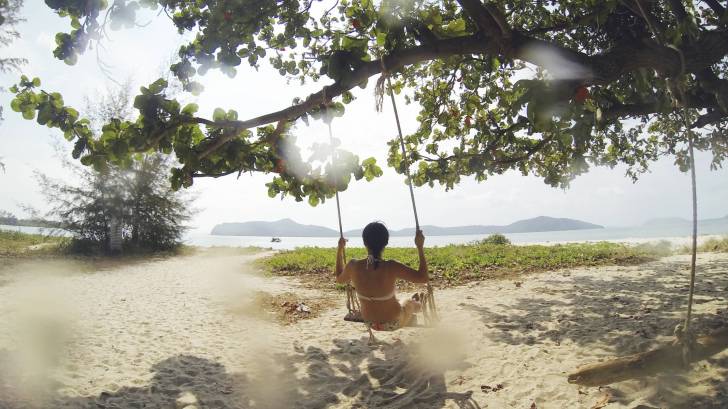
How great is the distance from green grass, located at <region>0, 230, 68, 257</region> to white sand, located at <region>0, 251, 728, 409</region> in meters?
8.84

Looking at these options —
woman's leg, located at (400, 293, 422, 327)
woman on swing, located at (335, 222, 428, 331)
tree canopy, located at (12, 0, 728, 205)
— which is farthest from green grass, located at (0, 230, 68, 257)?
woman's leg, located at (400, 293, 422, 327)

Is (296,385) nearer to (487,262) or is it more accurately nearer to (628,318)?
(628,318)

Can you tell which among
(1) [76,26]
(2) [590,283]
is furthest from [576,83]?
(2) [590,283]

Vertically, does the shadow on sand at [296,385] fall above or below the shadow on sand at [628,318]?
below

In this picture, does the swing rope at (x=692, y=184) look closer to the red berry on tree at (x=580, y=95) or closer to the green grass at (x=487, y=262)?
the red berry on tree at (x=580, y=95)

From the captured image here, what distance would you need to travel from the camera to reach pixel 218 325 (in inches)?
300

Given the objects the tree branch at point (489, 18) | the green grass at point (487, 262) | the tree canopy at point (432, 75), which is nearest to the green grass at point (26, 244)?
the green grass at point (487, 262)

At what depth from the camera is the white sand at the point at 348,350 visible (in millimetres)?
4230

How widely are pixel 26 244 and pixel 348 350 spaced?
20.9 metres

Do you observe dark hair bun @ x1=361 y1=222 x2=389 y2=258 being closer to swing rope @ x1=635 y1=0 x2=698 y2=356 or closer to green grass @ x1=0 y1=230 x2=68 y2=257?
swing rope @ x1=635 y1=0 x2=698 y2=356

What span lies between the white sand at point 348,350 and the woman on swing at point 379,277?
0.72 meters

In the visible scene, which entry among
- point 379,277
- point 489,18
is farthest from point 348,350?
point 489,18

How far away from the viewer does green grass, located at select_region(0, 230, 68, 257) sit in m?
16.8

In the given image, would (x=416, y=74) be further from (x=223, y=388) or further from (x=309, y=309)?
(x=223, y=388)
